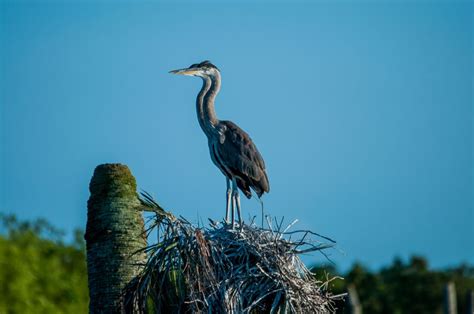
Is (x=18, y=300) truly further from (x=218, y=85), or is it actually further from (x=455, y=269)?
(x=455, y=269)

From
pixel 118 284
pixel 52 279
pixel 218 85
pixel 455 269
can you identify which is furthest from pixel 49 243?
pixel 118 284

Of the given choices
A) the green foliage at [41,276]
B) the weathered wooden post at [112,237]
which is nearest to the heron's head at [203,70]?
the weathered wooden post at [112,237]

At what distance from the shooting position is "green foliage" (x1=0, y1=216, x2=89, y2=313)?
30359 mm

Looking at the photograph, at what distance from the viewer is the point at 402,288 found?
36156mm

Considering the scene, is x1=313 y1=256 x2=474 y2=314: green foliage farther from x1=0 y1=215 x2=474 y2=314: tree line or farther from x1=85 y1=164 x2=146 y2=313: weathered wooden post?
x1=85 y1=164 x2=146 y2=313: weathered wooden post

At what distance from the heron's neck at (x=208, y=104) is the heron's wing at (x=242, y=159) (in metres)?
0.20

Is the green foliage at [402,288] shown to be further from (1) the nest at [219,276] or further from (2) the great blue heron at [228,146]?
(1) the nest at [219,276]

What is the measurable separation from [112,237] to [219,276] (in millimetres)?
1280

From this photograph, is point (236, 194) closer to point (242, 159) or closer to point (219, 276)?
point (242, 159)

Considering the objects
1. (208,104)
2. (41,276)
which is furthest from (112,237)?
(41,276)

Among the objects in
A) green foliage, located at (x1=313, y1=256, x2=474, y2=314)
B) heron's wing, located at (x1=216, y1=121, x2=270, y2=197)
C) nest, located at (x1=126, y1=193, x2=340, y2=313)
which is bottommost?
nest, located at (x1=126, y1=193, x2=340, y2=313)

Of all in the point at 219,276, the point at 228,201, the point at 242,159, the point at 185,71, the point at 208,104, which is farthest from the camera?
the point at 185,71

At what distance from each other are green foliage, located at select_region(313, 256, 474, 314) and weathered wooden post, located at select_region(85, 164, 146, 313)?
21214mm

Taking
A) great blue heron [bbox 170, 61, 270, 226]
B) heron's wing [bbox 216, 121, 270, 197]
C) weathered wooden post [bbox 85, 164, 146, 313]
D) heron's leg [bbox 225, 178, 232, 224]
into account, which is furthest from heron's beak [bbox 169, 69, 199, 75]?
weathered wooden post [bbox 85, 164, 146, 313]
